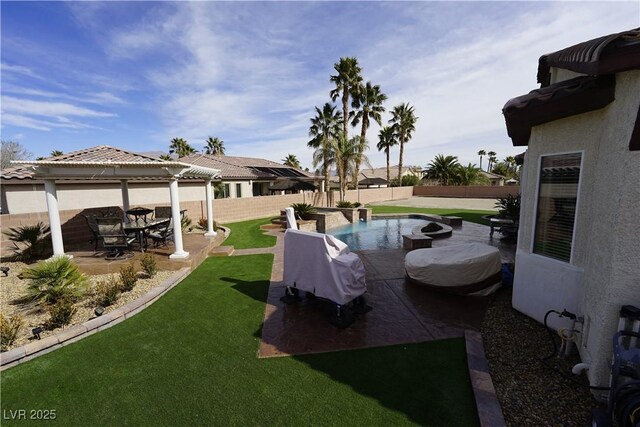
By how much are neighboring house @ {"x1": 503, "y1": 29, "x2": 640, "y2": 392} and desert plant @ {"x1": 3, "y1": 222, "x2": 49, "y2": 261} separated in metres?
13.9

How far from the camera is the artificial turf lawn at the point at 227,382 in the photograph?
3.33m

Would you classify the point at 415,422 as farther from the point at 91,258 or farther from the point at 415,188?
the point at 415,188

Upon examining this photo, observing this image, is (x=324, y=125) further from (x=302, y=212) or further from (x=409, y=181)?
(x=409, y=181)

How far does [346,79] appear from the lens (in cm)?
2753

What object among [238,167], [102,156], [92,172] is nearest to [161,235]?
[92,172]

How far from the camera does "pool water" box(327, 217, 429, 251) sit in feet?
42.3

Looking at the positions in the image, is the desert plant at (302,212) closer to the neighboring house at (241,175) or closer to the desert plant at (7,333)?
the neighboring house at (241,175)

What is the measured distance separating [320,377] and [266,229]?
13.1 meters

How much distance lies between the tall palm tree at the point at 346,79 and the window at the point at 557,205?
2359 centimetres

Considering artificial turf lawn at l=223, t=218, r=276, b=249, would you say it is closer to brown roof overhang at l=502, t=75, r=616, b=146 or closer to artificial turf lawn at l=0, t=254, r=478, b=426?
artificial turf lawn at l=0, t=254, r=478, b=426

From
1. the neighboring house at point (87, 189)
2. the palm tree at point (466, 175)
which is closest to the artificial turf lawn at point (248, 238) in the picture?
the neighboring house at point (87, 189)

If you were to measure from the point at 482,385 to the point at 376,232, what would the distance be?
12.6 metres

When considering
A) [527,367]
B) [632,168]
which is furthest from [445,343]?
[632,168]

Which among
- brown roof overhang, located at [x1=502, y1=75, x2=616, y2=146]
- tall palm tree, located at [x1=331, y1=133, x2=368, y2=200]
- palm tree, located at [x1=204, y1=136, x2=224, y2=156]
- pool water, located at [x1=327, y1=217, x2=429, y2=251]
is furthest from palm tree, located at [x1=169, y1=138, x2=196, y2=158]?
brown roof overhang, located at [x1=502, y1=75, x2=616, y2=146]
